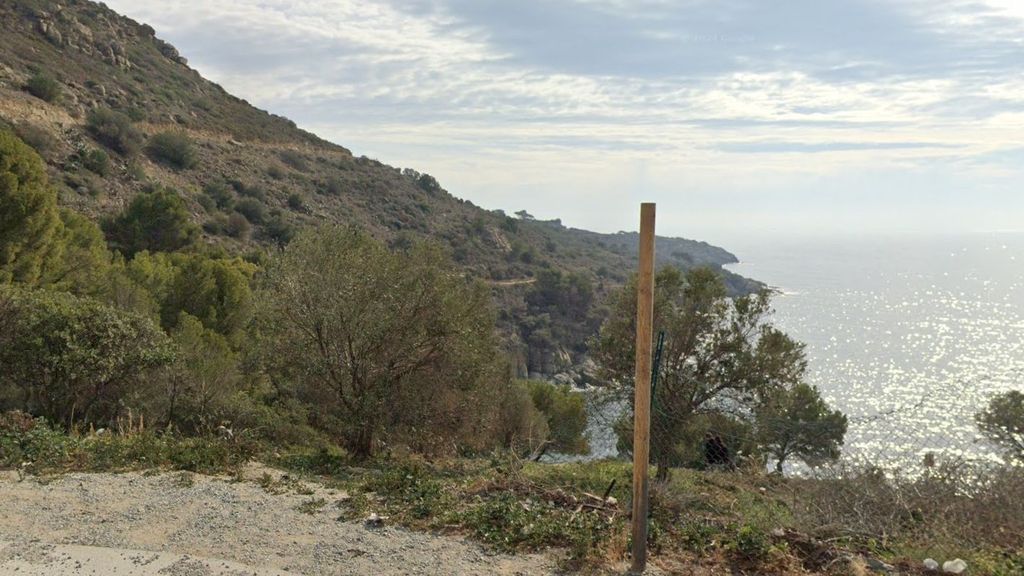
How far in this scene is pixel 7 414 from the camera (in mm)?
9695

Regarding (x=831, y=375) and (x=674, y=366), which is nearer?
(x=674, y=366)

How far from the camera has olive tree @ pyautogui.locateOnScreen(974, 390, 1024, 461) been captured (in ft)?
45.7

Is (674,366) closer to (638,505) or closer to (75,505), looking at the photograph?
(638,505)

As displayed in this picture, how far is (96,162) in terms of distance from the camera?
39312 millimetres

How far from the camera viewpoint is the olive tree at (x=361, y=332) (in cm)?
1143

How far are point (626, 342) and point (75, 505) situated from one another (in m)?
12.9

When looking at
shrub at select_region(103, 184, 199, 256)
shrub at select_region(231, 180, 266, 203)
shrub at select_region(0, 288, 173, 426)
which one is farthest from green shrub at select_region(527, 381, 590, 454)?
shrub at select_region(231, 180, 266, 203)

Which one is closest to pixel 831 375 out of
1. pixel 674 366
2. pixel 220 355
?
pixel 674 366

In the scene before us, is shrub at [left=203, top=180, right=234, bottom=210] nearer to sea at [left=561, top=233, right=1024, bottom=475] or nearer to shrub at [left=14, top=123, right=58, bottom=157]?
shrub at [left=14, top=123, right=58, bottom=157]

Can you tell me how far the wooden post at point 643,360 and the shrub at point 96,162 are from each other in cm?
4389

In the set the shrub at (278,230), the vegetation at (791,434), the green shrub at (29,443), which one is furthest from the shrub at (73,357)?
the shrub at (278,230)

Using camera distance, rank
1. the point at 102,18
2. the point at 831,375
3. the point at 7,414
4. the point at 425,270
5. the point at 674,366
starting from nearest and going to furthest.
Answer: the point at 7,414 → the point at 425,270 → the point at 674,366 → the point at 831,375 → the point at 102,18

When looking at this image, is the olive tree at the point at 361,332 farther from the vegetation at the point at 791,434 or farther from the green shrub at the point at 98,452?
the vegetation at the point at 791,434

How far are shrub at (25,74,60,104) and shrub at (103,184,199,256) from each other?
1723cm
